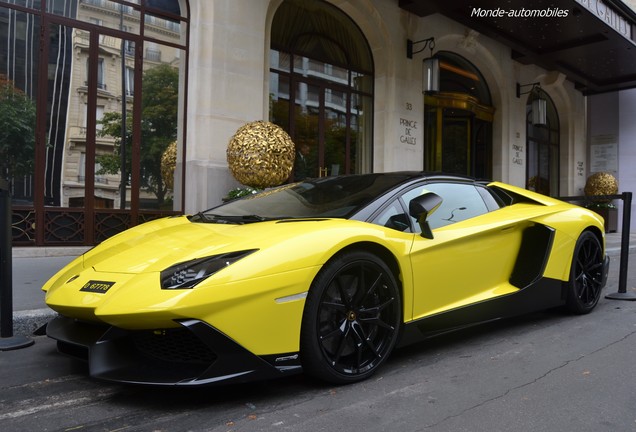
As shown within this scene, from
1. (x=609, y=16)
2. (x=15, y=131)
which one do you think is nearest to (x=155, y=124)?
(x=15, y=131)

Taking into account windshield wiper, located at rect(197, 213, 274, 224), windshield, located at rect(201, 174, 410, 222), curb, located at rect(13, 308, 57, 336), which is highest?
windshield, located at rect(201, 174, 410, 222)

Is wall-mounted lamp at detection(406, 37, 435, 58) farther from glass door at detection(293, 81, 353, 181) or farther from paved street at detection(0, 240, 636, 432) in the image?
paved street at detection(0, 240, 636, 432)

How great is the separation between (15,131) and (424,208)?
20.7ft

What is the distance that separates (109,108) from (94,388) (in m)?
6.10

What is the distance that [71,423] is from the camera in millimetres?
2430

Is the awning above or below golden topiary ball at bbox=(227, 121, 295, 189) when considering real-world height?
above

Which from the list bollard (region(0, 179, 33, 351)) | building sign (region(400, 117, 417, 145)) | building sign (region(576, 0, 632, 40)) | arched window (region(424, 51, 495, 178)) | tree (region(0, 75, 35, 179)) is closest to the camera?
bollard (region(0, 179, 33, 351))

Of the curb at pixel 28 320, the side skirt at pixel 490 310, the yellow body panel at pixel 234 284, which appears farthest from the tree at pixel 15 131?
the side skirt at pixel 490 310

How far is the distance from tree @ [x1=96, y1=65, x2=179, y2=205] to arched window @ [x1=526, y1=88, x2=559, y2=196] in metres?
11.6

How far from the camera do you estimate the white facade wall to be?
28.1 ft

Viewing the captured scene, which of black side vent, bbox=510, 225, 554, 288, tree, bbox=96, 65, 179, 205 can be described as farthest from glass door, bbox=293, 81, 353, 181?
black side vent, bbox=510, 225, 554, 288

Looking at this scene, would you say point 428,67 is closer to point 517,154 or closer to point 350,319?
point 517,154

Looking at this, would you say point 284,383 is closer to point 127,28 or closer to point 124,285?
point 124,285

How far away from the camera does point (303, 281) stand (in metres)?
2.69
